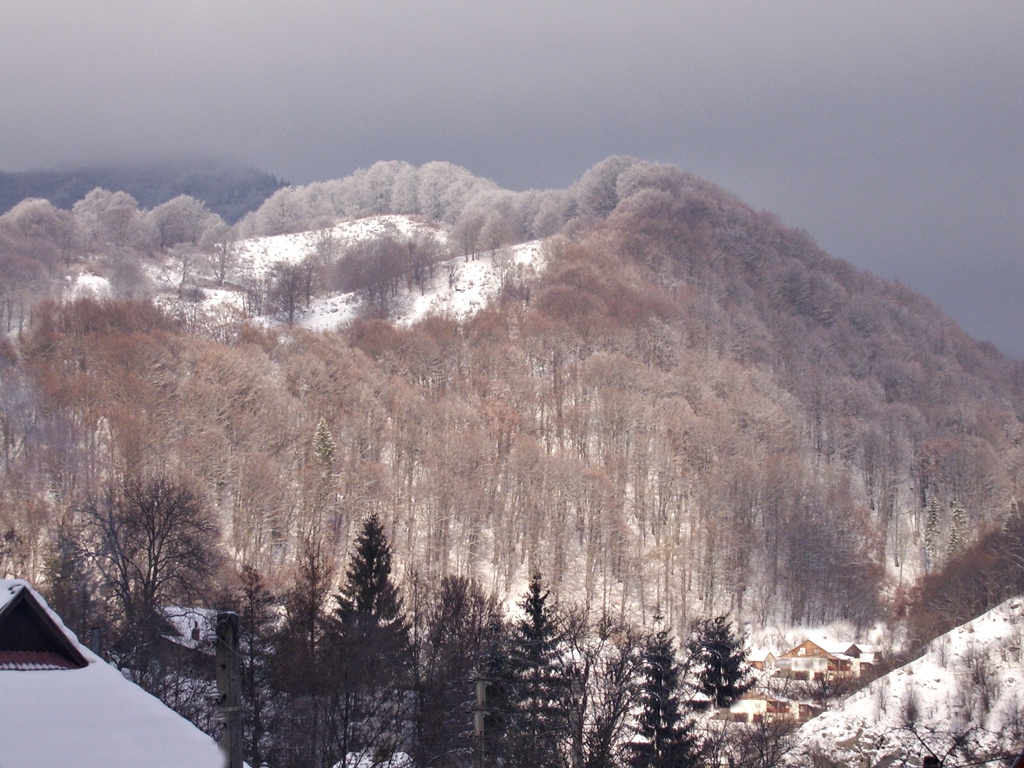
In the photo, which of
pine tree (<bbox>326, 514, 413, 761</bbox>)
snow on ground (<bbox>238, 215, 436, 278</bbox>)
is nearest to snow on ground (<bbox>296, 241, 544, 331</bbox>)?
snow on ground (<bbox>238, 215, 436, 278</bbox>)

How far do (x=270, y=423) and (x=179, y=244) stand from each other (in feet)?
248

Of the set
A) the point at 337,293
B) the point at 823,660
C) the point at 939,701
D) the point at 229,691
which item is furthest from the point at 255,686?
the point at 337,293

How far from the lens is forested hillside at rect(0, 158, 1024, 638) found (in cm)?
5909

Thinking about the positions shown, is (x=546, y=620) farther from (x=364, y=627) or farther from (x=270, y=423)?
(x=270, y=423)

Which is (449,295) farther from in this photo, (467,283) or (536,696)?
(536,696)

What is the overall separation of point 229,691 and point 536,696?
17817mm

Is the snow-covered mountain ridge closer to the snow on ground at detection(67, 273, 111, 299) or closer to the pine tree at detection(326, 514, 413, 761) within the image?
the snow on ground at detection(67, 273, 111, 299)

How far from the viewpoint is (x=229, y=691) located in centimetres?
1262

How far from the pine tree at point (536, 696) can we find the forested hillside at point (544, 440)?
17.7m

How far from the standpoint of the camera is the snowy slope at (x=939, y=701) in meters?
30.6

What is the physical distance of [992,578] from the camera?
53.2m

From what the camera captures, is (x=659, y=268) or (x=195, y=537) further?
(x=659, y=268)

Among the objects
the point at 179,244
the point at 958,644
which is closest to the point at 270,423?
the point at 958,644

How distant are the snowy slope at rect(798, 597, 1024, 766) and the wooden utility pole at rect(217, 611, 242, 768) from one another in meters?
22.8
